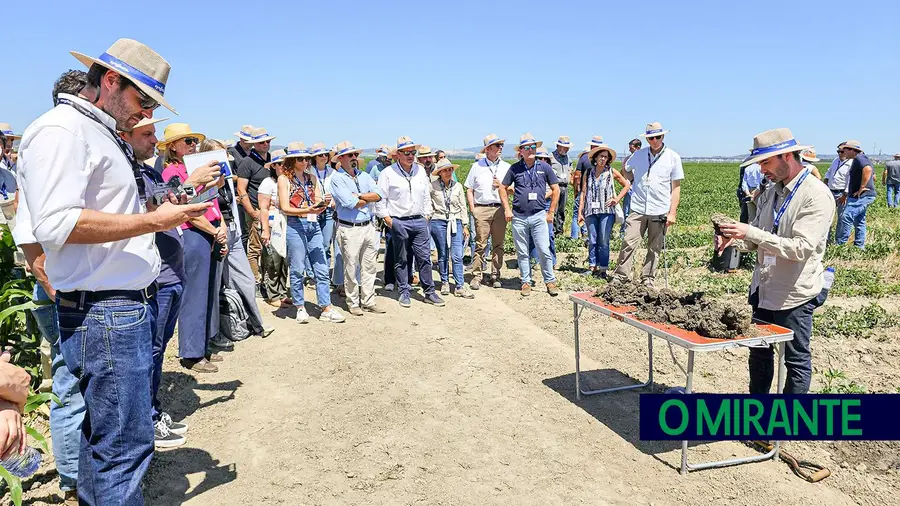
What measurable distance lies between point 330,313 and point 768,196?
17.1ft

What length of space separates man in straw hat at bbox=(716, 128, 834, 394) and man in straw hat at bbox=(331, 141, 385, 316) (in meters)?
4.66

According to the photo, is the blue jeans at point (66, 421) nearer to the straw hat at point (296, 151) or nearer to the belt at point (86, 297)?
the belt at point (86, 297)

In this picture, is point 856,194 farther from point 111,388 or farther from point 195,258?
point 111,388

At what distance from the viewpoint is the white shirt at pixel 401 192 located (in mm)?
8344

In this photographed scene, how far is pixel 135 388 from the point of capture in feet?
9.05

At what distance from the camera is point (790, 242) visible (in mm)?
4125

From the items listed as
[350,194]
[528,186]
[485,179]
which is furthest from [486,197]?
[350,194]

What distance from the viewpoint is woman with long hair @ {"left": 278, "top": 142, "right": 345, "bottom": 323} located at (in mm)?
7488

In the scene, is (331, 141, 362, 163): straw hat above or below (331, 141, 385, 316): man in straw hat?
above

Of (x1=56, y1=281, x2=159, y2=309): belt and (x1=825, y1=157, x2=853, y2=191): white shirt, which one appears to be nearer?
(x1=56, y1=281, x2=159, y2=309): belt

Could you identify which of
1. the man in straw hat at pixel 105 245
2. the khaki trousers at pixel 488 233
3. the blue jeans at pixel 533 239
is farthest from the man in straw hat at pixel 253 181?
the man in straw hat at pixel 105 245

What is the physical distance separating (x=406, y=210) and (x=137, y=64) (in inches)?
229

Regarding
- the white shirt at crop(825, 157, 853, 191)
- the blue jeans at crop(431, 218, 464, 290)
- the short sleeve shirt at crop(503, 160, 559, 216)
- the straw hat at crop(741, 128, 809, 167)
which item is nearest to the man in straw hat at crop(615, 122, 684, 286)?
the short sleeve shirt at crop(503, 160, 559, 216)

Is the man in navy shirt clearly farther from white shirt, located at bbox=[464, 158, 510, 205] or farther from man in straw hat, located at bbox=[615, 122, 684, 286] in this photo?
man in straw hat, located at bbox=[615, 122, 684, 286]
